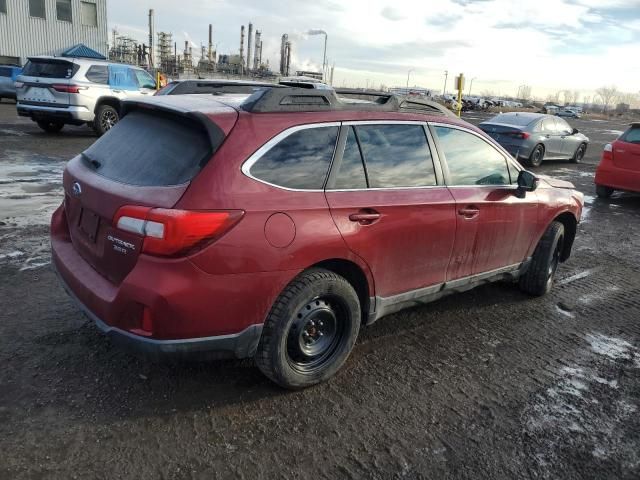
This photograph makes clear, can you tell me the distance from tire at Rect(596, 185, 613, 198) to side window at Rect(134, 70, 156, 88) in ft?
39.6

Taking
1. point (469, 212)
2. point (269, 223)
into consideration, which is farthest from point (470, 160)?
point (269, 223)

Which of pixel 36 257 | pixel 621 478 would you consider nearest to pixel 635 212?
pixel 621 478

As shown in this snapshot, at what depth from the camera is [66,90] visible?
1308cm

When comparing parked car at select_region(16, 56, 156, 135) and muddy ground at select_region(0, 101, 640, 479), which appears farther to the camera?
parked car at select_region(16, 56, 156, 135)

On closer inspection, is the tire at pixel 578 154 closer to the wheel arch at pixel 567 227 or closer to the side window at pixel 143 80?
the wheel arch at pixel 567 227

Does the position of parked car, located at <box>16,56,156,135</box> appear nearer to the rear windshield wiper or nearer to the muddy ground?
the muddy ground

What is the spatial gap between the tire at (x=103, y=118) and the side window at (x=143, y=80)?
1366 mm

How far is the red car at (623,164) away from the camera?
31.4 feet

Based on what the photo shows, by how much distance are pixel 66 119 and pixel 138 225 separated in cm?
1266

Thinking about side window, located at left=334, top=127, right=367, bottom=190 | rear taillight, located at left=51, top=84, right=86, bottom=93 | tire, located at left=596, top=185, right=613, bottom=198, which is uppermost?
side window, located at left=334, top=127, right=367, bottom=190

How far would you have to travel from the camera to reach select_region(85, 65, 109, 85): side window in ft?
44.3

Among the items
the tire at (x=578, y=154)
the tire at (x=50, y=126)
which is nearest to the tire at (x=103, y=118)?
the tire at (x=50, y=126)

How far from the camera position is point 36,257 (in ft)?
16.6

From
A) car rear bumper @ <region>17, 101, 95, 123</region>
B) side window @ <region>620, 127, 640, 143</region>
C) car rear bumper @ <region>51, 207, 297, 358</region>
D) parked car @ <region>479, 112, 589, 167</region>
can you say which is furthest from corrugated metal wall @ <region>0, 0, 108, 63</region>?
car rear bumper @ <region>51, 207, 297, 358</region>
